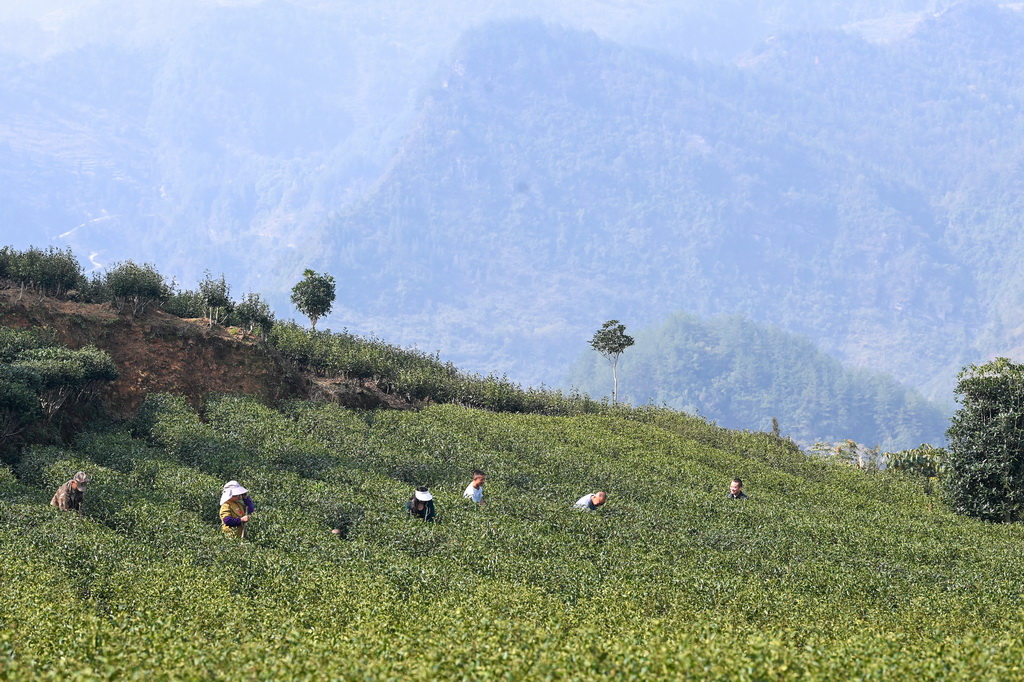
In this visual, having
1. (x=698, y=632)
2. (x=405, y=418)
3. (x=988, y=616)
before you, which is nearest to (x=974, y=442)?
(x=988, y=616)

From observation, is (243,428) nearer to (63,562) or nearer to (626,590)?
(63,562)

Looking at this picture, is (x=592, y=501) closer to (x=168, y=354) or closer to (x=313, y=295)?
(x=168, y=354)

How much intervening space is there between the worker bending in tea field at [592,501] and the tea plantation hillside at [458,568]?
438 millimetres

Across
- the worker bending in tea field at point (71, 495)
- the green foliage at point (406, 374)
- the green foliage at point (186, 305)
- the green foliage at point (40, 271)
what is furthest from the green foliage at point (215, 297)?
the worker bending in tea field at point (71, 495)

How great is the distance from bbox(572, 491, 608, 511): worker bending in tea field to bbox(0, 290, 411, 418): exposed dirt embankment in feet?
61.2

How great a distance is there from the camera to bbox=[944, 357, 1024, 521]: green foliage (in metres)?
37.0

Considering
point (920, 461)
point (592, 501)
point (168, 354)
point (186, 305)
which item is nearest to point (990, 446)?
point (592, 501)

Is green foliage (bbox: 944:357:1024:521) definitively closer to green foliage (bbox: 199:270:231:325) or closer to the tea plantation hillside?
the tea plantation hillside

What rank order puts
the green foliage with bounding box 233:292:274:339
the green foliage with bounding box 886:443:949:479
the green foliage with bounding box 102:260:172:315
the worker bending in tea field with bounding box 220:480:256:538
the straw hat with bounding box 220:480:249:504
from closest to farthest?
1. the worker bending in tea field with bounding box 220:480:256:538
2. the straw hat with bounding box 220:480:249:504
3. the green foliage with bounding box 102:260:172:315
4. the green foliage with bounding box 233:292:274:339
5. the green foliage with bounding box 886:443:949:479

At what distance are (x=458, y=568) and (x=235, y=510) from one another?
664 centimetres

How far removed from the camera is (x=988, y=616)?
20234 millimetres

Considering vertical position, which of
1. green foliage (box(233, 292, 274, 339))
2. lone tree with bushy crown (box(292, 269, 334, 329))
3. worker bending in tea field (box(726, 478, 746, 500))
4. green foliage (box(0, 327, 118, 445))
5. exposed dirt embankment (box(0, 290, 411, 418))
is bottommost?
worker bending in tea field (box(726, 478, 746, 500))

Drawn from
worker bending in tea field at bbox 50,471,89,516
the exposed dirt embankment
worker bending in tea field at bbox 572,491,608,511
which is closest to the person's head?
worker bending in tea field at bbox 50,471,89,516

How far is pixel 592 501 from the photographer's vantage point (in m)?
28.7
